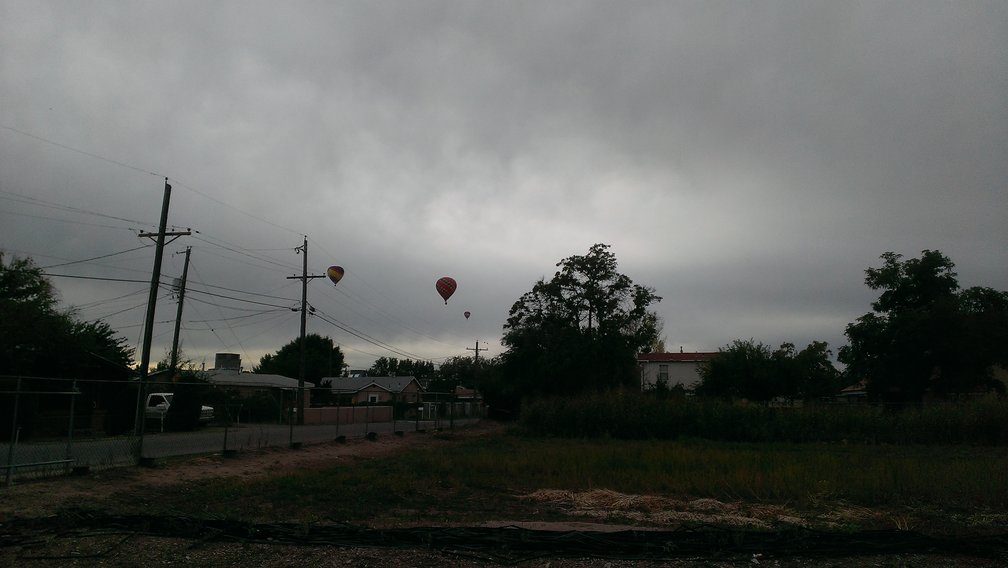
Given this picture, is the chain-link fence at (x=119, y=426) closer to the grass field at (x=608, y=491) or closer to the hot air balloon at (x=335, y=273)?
the grass field at (x=608, y=491)

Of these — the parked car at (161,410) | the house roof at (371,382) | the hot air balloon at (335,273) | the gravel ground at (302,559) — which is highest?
the hot air balloon at (335,273)

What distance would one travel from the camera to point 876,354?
49.2 meters

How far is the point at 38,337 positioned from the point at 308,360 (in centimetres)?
6290

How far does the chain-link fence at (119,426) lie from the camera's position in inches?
517

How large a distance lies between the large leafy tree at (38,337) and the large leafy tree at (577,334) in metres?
27.6

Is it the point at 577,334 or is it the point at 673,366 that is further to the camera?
the point at 673,366

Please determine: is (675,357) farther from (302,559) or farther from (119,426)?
(302,559)

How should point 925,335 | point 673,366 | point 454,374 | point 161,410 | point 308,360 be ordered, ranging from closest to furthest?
point 161,410 → point 925,335 → point 673,366 → point 308,360 → point 454,374

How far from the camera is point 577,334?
1988 inches

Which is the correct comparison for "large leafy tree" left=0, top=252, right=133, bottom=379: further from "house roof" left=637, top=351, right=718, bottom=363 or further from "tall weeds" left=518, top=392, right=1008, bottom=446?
"house roof" left=637, top=351, right=718, bottom=363

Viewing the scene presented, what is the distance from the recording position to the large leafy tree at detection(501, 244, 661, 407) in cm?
4947

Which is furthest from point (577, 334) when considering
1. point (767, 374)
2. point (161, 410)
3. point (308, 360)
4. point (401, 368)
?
point (401, 368)

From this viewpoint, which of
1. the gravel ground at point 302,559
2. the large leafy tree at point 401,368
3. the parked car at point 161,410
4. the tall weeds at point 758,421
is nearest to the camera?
the gravel ground at point 302,559

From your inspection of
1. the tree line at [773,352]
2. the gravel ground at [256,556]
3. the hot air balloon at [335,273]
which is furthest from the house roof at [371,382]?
the gravel ground at [256,556]
